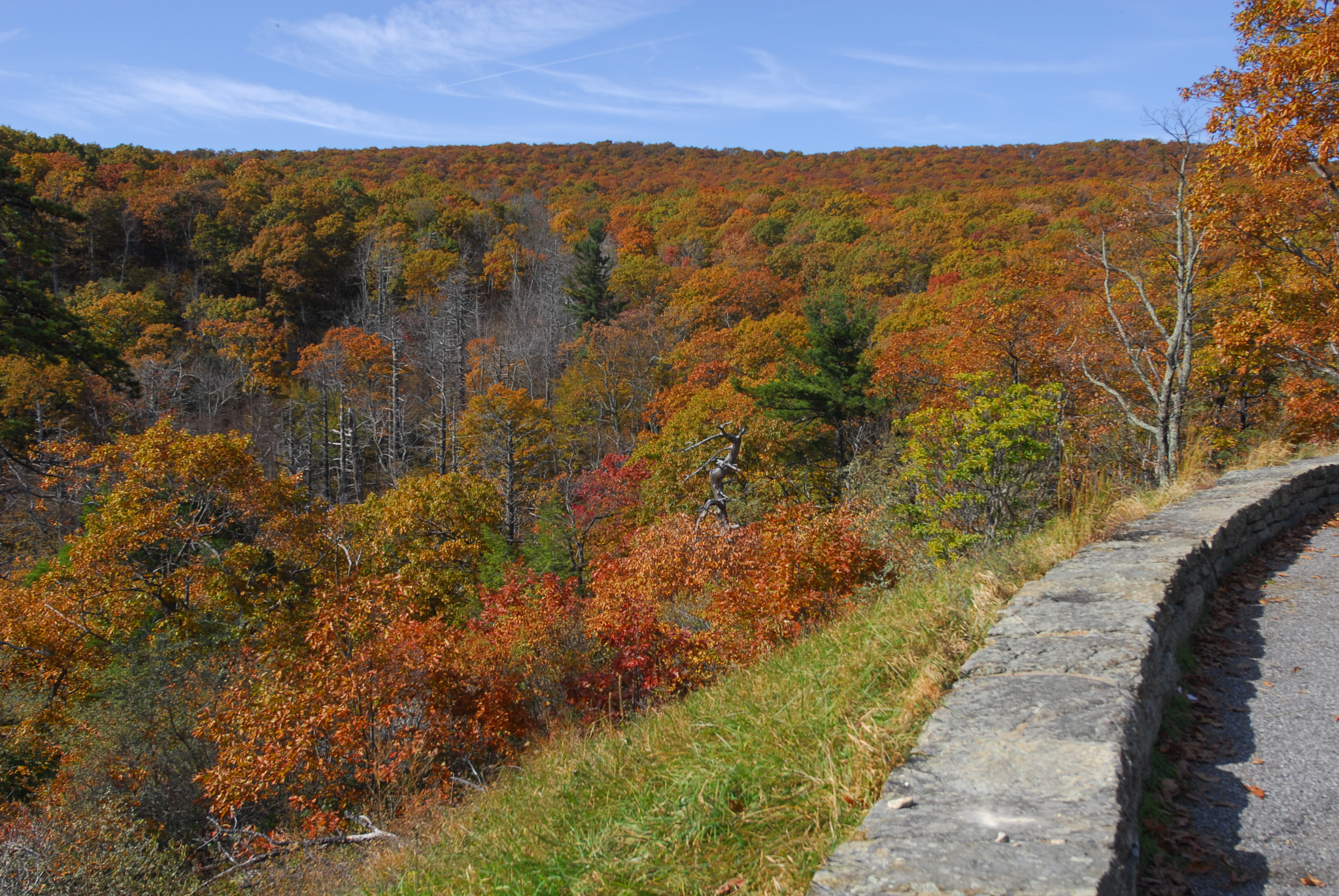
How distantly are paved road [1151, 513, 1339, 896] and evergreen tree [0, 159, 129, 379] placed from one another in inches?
506

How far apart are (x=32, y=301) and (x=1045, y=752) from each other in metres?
13.0

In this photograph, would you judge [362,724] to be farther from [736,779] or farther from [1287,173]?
[1287,173]

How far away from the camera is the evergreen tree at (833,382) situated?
25078mm

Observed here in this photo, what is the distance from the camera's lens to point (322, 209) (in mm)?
60688

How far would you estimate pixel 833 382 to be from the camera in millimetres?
25234

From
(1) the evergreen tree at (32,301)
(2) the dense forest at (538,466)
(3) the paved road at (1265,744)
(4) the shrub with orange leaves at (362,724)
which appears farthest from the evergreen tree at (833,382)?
(3) the paved road at (1265,744)

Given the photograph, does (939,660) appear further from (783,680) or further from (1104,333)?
(1104,333)

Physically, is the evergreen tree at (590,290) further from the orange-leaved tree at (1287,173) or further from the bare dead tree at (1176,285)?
the orange-leaved tree at (1287,173)

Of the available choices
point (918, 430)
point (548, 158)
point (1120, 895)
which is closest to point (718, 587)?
point (918, 430)

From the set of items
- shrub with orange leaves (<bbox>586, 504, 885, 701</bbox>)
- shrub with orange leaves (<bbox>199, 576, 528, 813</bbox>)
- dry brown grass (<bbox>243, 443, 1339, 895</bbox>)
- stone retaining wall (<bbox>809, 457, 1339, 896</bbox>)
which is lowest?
shrub with orange leaves (<bbox>199, 576, 528, 813</bbox>)

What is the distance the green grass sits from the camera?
2.59m

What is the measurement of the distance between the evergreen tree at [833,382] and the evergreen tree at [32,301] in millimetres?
19337

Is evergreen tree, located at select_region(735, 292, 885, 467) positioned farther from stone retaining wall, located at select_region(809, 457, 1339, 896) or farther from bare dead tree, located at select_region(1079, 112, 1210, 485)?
stone retaining wall, located at select_region(809, 457, 1339, 896)

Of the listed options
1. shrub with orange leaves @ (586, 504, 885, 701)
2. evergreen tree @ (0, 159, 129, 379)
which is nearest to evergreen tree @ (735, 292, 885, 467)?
shrub with orange leaves @ (586, 504, 885, 701)
